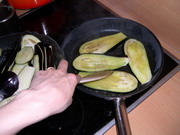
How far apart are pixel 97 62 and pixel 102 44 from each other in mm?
97

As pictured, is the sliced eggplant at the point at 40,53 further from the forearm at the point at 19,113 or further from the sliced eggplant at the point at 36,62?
the forearm at the point at 19,113

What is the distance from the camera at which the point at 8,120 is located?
0.46 meters

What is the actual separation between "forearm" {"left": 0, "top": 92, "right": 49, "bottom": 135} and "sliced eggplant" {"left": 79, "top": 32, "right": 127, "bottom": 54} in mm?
337

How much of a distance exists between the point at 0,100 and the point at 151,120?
44 cm

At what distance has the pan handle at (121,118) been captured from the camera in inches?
21.5

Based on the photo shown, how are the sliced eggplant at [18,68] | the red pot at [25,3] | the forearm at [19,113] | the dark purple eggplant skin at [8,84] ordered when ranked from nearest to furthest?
the forearm at [19,113]
the dark purple eggplant skin at [8,84]
the sliced eggplant at [18,68]
the red pot at [25,3]

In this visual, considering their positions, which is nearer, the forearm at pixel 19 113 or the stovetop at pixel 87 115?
the forearm at pixel 19 113

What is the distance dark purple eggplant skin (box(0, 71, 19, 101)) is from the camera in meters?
0.60

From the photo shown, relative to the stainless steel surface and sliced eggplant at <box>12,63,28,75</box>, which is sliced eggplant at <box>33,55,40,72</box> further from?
the stainless steel surface

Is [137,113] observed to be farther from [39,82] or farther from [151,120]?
[39,82]

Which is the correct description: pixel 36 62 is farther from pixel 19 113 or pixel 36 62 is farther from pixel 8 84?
pixel 19 113

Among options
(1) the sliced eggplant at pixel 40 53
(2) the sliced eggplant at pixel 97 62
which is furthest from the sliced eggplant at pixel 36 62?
(2) the sliced eggplant at pixel 97 62

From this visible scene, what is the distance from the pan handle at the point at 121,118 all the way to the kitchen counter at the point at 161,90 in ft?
0.26

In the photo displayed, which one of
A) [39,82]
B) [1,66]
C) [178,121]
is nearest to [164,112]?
[178,121]
